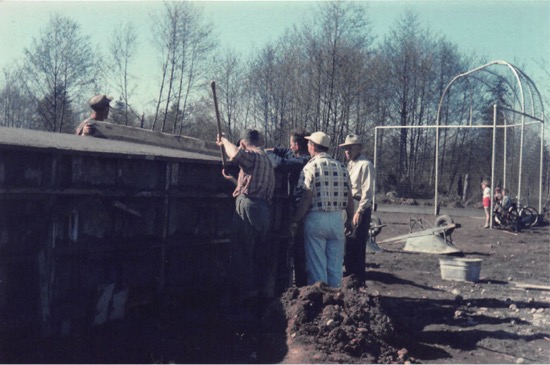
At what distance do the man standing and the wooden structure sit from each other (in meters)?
0.26

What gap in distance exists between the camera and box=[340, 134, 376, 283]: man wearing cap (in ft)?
26.7

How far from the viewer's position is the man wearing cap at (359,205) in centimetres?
815

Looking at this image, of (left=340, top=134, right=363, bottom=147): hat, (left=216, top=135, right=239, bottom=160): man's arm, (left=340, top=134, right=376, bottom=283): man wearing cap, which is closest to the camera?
(left=216, top=135, right=239, bottom=160): man's arm

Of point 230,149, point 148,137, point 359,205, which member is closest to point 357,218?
point 359,205

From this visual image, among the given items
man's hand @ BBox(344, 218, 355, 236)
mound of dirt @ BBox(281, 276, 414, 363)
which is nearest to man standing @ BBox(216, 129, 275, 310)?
mound of dirt @ BBox(281, 276, 414, 363)

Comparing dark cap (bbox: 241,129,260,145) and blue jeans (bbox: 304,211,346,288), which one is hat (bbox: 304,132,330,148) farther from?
blue jeans (bbox: 304,211,346,288)

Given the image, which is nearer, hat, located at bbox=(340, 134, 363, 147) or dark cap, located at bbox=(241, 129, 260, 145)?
dark cap, located at bbox=(241, 129, 260, 145)

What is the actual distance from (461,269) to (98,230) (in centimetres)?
654

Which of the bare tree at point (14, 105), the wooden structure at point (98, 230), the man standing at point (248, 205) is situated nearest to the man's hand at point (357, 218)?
the man standing at point (248, 205)

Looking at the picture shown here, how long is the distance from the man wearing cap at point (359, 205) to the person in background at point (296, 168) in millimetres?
744

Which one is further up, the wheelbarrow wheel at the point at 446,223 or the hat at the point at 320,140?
the hat at the point at 320,140

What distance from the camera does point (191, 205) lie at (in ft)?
21.8

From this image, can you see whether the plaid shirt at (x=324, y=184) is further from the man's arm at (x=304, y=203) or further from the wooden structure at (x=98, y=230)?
the wooden structure at (x=98, y=230)

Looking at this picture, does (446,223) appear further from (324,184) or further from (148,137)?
(148,137)
